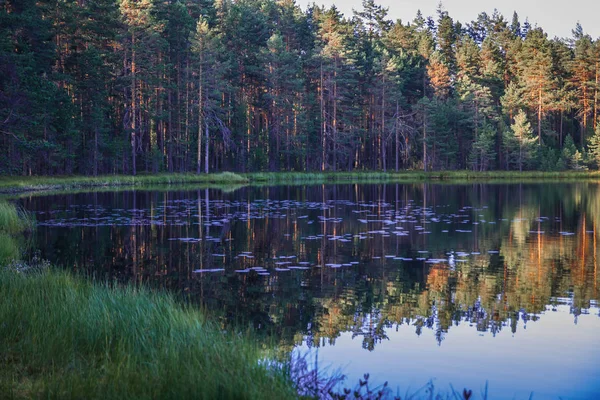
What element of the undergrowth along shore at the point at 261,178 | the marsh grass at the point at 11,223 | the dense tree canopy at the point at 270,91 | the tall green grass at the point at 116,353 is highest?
the dense tree canopy at the point at 270,91

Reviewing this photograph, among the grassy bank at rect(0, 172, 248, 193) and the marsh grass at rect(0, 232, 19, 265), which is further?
the grassy bank at rect(0, 172, 248, 193)

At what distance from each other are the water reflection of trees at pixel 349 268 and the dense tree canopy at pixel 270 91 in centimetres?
1962

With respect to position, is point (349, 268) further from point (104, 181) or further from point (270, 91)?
point (270, 91)

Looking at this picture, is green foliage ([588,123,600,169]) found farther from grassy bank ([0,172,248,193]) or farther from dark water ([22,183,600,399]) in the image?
dark water ([22,183,600,399])

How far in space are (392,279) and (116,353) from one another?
9.70 m

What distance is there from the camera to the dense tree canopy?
56750 millimetres

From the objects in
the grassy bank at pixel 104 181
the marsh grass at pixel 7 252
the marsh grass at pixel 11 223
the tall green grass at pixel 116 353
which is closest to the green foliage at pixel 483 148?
the grassy bank at pixel 104 181

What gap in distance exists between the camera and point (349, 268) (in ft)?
58.7

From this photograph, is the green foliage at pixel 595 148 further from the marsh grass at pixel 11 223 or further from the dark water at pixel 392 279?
the marsh grass at pixel 11 223

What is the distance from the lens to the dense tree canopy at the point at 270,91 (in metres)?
56.8

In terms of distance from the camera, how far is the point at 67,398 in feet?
19.6

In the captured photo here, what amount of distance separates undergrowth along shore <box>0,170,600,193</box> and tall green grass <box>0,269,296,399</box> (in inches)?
1619

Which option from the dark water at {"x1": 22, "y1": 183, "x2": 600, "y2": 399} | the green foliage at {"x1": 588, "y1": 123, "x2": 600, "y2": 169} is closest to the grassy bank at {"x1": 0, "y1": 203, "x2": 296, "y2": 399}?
the dark water at {"x1": 22, "y1": 183, "x2": 600, "y2": 399}

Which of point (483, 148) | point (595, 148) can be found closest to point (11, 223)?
point (483, 148)
